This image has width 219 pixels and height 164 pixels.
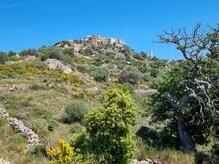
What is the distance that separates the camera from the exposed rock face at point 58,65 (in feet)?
171

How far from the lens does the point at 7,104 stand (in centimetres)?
2561

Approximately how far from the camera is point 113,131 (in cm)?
1410

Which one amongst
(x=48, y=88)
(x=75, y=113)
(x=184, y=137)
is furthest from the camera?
(x=48, y=88)

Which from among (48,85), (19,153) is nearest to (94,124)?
(19,153)

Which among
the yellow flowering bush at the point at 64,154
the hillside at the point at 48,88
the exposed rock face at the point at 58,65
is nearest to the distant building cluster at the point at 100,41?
the hillside at the point at 48,88

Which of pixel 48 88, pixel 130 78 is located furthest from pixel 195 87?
pixel 130 78

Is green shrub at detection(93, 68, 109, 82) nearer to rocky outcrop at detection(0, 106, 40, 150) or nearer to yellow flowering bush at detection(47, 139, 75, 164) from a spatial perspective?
rocky outcrop at detection(0, 106, 40, 150)

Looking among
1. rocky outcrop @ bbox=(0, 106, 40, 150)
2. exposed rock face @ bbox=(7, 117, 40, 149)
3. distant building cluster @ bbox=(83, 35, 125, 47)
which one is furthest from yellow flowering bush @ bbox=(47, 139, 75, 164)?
distant building cluster @ bbox=(83, 35, 125, 47)

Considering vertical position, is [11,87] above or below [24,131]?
above

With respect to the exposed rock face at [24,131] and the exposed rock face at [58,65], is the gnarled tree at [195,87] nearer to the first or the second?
the exposed rock face at [24,131]

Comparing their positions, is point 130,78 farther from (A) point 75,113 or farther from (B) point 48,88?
(A) point 75,113

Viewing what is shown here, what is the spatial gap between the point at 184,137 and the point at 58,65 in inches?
1441

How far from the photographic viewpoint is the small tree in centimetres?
1392

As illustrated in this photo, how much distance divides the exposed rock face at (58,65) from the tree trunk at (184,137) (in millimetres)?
33892
